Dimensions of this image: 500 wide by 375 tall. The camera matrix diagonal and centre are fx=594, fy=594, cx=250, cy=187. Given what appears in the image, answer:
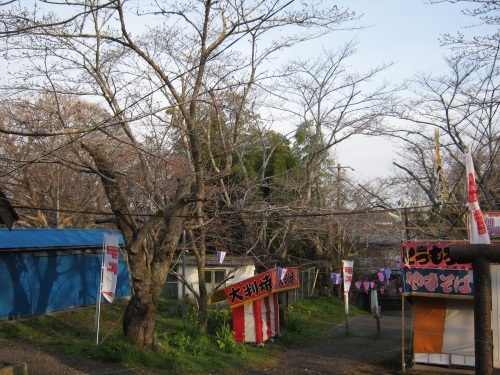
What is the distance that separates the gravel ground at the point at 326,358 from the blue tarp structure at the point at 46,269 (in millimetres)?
4078

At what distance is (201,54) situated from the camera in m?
12.6

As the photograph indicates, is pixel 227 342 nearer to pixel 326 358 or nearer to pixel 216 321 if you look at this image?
pixel 216 321

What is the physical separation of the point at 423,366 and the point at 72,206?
19909mm

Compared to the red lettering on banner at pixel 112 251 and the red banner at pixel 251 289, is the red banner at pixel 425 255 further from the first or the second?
the red lettering on banner at pixel 112 251

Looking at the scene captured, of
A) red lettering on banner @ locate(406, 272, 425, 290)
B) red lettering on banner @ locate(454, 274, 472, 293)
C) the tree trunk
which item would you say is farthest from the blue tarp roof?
red lettering on banner @ locate(454, 274, 472, 293)

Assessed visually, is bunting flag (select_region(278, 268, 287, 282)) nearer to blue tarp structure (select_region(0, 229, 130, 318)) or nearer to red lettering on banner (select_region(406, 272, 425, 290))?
red lettering on banner (select_region(406, 272, 425, 290))

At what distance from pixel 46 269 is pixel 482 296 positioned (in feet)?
56.5

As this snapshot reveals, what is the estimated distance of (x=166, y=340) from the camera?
645 inches

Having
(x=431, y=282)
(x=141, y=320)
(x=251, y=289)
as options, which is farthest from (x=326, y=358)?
(x=141, y=320)

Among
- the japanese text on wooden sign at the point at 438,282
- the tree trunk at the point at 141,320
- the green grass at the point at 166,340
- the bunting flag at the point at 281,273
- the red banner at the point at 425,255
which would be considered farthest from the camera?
the bunting flag at the point at 281,273


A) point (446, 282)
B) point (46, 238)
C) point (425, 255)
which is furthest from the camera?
point (46, 238)

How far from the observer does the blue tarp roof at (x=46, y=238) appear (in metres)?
19.4

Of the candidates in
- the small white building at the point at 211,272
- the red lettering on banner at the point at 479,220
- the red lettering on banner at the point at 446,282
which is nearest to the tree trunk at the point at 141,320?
the red lettering on banner at the point at 446,282

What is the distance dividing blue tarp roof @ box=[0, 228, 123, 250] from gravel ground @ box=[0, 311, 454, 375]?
486 cm
